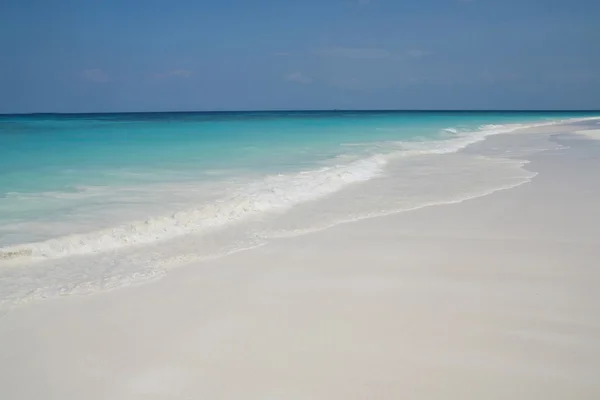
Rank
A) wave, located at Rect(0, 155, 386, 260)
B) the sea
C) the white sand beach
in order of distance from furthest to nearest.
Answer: wave, located at Rect(0, 155, 386, 260)
the sea
the white sand beach

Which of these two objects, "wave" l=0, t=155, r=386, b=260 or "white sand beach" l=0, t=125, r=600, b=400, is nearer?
"white sand beach" l=0, t=125, r=600, b=400

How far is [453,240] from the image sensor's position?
4.54m

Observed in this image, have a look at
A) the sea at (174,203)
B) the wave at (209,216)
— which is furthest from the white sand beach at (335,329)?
the wave at (209,216)

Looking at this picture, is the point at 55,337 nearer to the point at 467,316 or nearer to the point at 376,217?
the point at 467,316

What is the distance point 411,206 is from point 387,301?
126 inches

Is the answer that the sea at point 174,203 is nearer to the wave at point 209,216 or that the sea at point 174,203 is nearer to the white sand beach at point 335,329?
the wave at point 209,216

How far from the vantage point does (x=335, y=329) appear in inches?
107

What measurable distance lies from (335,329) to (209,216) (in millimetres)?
3149

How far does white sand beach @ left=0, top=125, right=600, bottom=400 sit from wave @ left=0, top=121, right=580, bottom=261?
1.13 m

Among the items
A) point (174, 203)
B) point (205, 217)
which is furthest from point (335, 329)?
point (174, 203)

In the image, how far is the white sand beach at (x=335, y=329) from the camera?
2217mm

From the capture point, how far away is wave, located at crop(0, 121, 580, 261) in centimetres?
438

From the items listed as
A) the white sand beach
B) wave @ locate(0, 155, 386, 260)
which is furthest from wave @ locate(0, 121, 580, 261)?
the white sand beach

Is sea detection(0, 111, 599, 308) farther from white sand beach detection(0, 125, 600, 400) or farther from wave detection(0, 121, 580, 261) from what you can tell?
white sand beach detection(0, 125, 600, 400)
